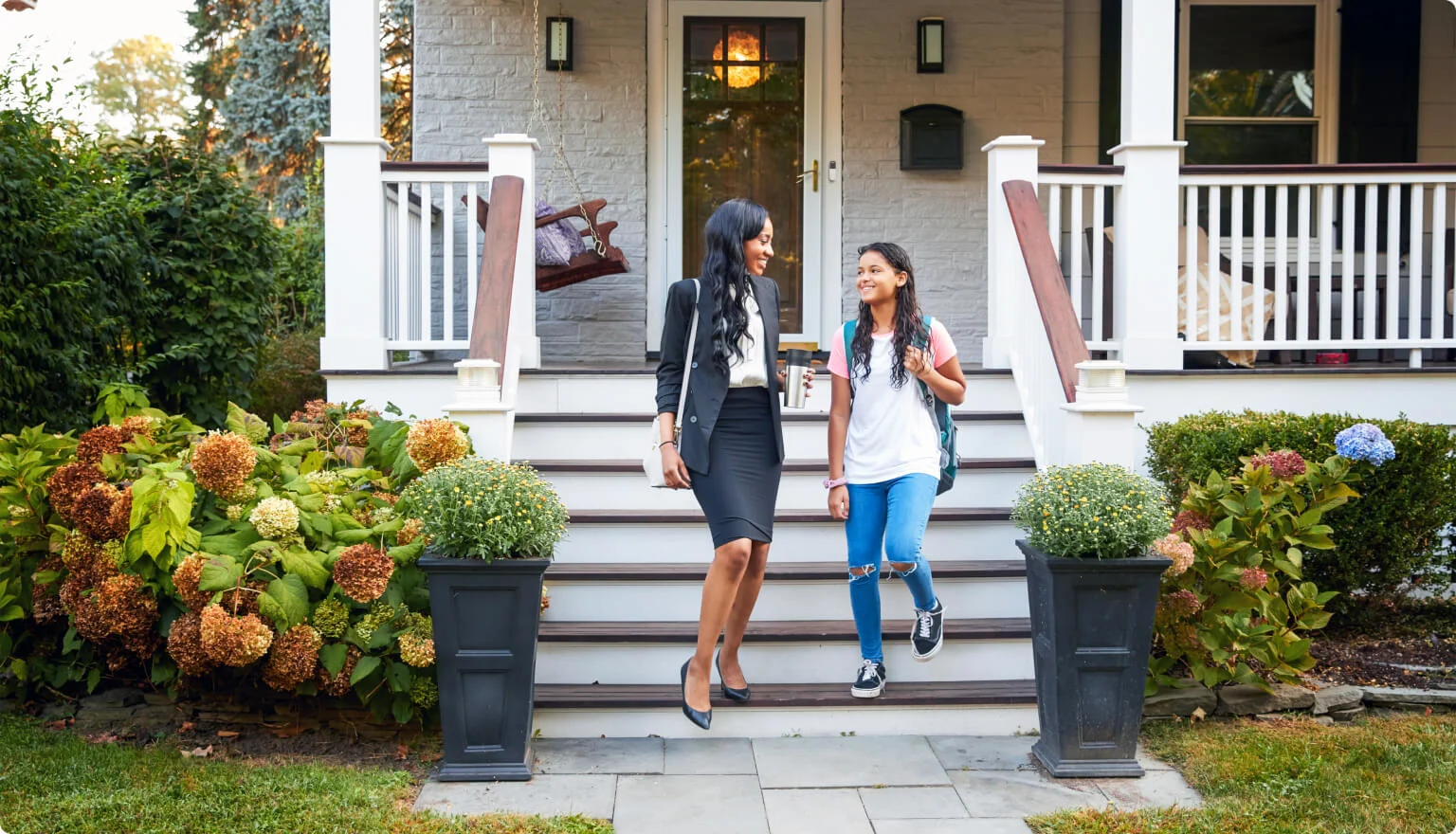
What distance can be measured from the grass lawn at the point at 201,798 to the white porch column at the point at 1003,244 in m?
3.28

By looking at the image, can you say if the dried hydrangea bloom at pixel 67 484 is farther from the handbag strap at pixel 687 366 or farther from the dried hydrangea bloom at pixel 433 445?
the handbag strap at pixel 687 366

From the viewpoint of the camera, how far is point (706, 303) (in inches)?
144

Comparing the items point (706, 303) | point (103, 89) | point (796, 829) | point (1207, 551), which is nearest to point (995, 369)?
point (1207, 551)

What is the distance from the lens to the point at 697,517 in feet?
15.4

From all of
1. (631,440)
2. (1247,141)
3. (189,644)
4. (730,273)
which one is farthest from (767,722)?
(1247,141)

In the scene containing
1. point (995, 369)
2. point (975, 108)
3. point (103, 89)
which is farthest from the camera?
point (103, 89)

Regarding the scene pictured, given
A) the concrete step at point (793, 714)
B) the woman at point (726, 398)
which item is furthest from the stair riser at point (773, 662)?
the woman at point (726, 398)

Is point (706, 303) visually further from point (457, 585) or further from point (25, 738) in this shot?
point (25, 738)

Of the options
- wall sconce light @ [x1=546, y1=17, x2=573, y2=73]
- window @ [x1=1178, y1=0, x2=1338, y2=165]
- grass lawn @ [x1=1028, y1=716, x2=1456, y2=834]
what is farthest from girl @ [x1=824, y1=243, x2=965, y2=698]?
window @ [x1=1178, y1=0, x2=1338, y2=165]

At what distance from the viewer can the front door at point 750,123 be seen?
24.5 ft

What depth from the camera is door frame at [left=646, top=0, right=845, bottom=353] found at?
24.3 ft

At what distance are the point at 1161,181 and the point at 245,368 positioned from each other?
5033 mm

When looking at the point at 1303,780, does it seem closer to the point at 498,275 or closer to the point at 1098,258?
the point at 1098,258

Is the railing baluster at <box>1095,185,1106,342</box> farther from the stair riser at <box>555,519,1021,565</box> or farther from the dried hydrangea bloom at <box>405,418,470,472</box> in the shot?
the dried hydrangea bloom at <box>405,418,470,472</box>
